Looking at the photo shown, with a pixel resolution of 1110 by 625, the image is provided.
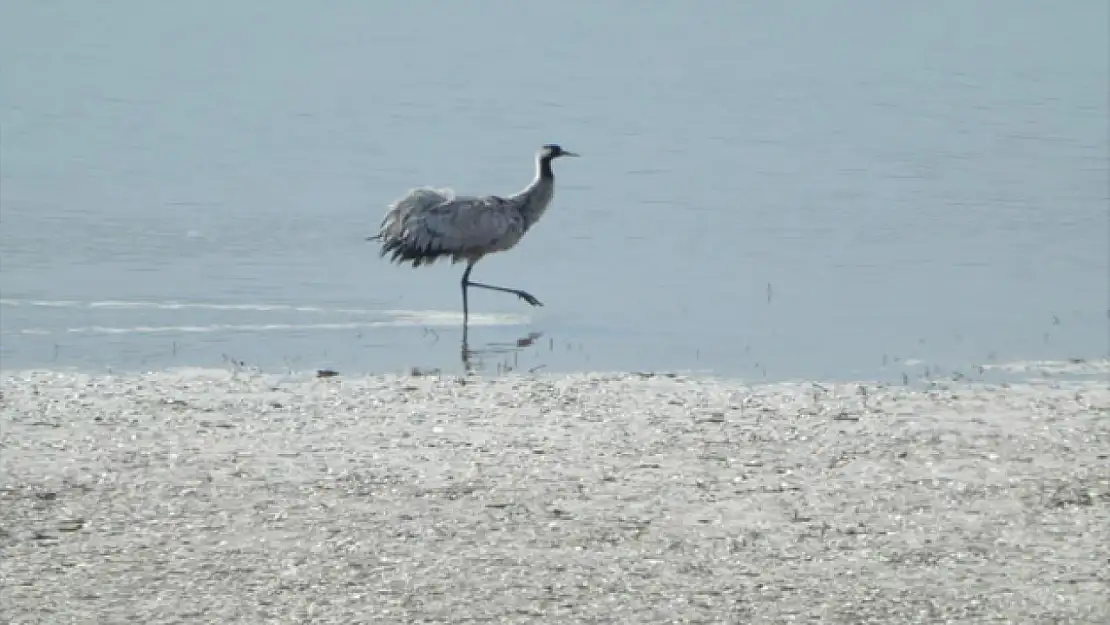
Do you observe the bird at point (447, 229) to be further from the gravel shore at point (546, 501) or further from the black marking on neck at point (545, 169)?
the gravel shore at point (546, 501)

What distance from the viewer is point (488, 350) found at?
1820cm

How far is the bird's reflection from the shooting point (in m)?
17.2

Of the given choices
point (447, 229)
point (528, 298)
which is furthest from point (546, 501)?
point (447, 229)

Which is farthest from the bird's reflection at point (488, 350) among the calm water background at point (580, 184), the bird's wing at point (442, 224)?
the bird's wing at point (442, 224)

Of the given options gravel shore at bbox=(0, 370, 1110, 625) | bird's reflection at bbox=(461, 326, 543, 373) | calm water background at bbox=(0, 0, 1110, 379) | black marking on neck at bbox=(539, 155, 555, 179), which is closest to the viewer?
gravel shore at bbox=(0, 370, 1110, 625)

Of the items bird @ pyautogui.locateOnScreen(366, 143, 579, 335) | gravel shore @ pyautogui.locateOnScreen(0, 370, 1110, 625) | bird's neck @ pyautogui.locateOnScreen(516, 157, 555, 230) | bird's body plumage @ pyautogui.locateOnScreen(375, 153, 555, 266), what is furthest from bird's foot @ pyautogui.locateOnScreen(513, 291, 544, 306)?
gravel shore @ pyautogui.locateOnScreen(0, 370, 1110, 625)

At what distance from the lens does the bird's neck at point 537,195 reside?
21922 millimetres

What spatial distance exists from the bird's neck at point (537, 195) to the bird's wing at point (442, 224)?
68 cm

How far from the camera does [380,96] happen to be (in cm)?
4538

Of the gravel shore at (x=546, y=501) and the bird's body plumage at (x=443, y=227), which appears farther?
the bird's body plumage at (x=443, y=227)

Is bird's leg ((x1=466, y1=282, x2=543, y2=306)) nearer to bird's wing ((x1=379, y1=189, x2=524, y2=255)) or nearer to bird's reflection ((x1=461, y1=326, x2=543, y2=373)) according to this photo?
bird's wing ((x1=379, y1=189, x2=524, y2=255))

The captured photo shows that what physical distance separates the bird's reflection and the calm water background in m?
0.14

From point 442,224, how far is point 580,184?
466 inches

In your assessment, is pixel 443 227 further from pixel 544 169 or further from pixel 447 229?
pixel 544 169
